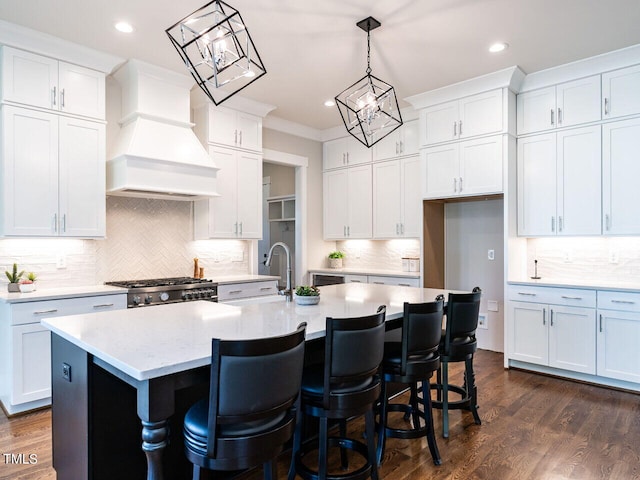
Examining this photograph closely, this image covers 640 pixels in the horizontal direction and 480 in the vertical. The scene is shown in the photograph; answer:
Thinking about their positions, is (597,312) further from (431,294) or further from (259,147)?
(259,147)

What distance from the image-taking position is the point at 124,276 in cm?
427

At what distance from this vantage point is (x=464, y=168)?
463 centimetres

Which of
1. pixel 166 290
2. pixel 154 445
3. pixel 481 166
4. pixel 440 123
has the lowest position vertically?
pixel 154 445

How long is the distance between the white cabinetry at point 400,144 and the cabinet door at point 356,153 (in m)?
0.15

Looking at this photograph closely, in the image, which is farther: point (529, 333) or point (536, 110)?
point (536, 110)

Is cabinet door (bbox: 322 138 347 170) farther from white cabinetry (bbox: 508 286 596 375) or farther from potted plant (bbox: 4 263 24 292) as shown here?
potted plant (bbox: 4 263 24 292)

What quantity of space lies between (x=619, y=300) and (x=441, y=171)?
2199 millimetres

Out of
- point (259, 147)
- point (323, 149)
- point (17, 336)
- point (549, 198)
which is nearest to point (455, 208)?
point (549, 198)

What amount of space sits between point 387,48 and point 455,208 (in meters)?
2.46

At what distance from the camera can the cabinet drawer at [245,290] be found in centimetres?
449

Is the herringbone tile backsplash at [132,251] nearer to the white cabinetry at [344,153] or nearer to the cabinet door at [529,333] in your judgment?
the white cabinetry at [344,153]

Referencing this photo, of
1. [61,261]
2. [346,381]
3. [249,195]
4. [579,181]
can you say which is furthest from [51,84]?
[579,181]

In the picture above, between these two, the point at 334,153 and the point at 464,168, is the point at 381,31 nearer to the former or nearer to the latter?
the point at 464,168

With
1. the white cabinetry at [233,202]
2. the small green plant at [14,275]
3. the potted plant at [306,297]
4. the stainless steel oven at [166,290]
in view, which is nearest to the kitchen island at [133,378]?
the potted plant at [306,297]
